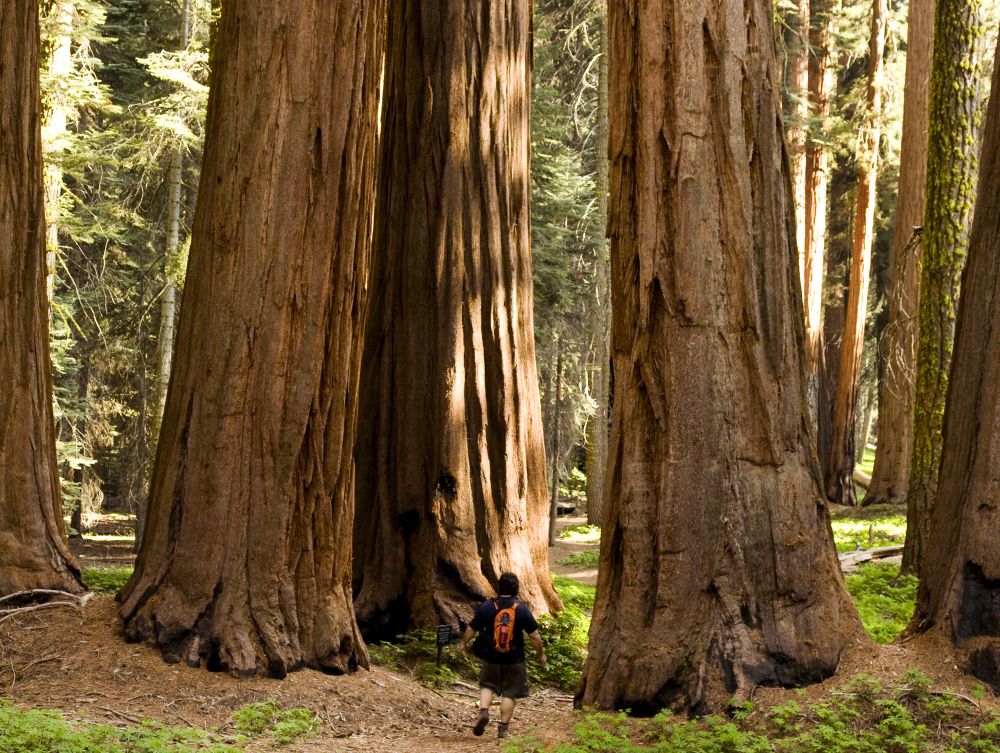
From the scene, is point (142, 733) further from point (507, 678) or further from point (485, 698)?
point (507, 678)

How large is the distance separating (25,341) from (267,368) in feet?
7.71

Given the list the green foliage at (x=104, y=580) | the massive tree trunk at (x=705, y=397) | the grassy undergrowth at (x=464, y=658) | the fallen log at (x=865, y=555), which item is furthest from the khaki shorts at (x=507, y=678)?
the fallen log at (x=865, y=555)

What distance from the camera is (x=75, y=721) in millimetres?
6293

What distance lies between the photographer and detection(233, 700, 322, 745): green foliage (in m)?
6.70

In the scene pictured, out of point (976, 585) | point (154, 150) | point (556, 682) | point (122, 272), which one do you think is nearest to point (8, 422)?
point (556, 682)

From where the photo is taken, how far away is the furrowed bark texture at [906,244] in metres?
18.8

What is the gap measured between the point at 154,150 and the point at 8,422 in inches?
471

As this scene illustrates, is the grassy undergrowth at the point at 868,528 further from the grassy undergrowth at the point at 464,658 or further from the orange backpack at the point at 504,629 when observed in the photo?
the orange backpack at the point at 504,629

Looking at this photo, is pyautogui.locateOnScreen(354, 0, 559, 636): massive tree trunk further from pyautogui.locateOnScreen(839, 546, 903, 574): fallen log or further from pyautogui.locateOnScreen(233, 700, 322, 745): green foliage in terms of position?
pyautogui.locateOnScreen(839, 546, 903, 574): fallen log

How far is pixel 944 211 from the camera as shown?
34.9 ft

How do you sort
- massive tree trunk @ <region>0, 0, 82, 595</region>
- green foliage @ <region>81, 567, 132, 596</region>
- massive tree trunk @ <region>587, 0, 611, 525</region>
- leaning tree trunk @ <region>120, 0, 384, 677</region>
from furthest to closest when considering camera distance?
massive tree trunk @ <region>587, 0, 611, 525</region>
green foliage @ <region>81, 567, 132, 596</region>
massive tree trunk @ <region>0, 0, 82, 595</region>
leaning tree trunk @ <region>120, 0, 384, 677</region>

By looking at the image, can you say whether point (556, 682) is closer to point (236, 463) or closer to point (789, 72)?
point (236, 463)

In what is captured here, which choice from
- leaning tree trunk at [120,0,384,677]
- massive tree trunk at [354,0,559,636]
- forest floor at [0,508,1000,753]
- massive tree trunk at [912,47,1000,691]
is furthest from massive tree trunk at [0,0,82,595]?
massive tree trunk at [912,47,1000,691]

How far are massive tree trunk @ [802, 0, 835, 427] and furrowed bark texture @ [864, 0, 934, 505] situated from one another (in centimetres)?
254
